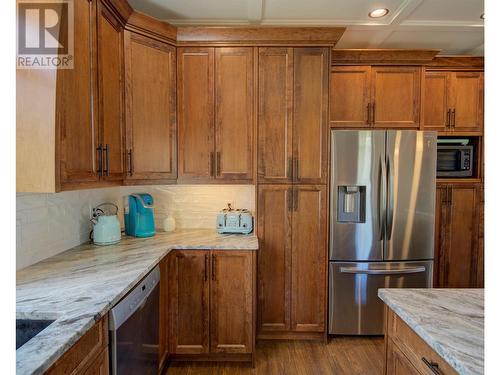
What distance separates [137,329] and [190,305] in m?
0.69

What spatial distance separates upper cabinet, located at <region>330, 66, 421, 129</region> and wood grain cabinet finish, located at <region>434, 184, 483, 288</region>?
939 mm

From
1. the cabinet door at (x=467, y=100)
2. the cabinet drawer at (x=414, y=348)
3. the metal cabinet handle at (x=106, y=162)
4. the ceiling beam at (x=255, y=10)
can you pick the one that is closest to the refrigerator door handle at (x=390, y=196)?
the cabinet door at (x=467, y=100)

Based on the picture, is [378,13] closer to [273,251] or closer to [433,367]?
[273,251]

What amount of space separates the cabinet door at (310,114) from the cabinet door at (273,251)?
11.5 inches

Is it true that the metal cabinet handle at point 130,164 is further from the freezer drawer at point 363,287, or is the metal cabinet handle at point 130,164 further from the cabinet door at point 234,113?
the freezer drawer at point 363,287

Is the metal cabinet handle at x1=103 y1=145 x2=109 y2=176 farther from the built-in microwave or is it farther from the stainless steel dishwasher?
the built-in microwave

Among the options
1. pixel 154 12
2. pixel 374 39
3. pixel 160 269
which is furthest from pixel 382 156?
pixel 154 12

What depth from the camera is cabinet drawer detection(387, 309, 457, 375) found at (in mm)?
973

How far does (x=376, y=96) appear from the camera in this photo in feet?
9.21

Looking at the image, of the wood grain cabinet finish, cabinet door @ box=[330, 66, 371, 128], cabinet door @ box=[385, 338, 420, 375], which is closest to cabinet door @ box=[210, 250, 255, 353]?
cabinet door @ box=[385, 338, 420, 375]

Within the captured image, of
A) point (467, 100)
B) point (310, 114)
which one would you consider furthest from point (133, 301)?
point (467, 100)

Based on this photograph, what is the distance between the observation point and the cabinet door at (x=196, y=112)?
2451mm
